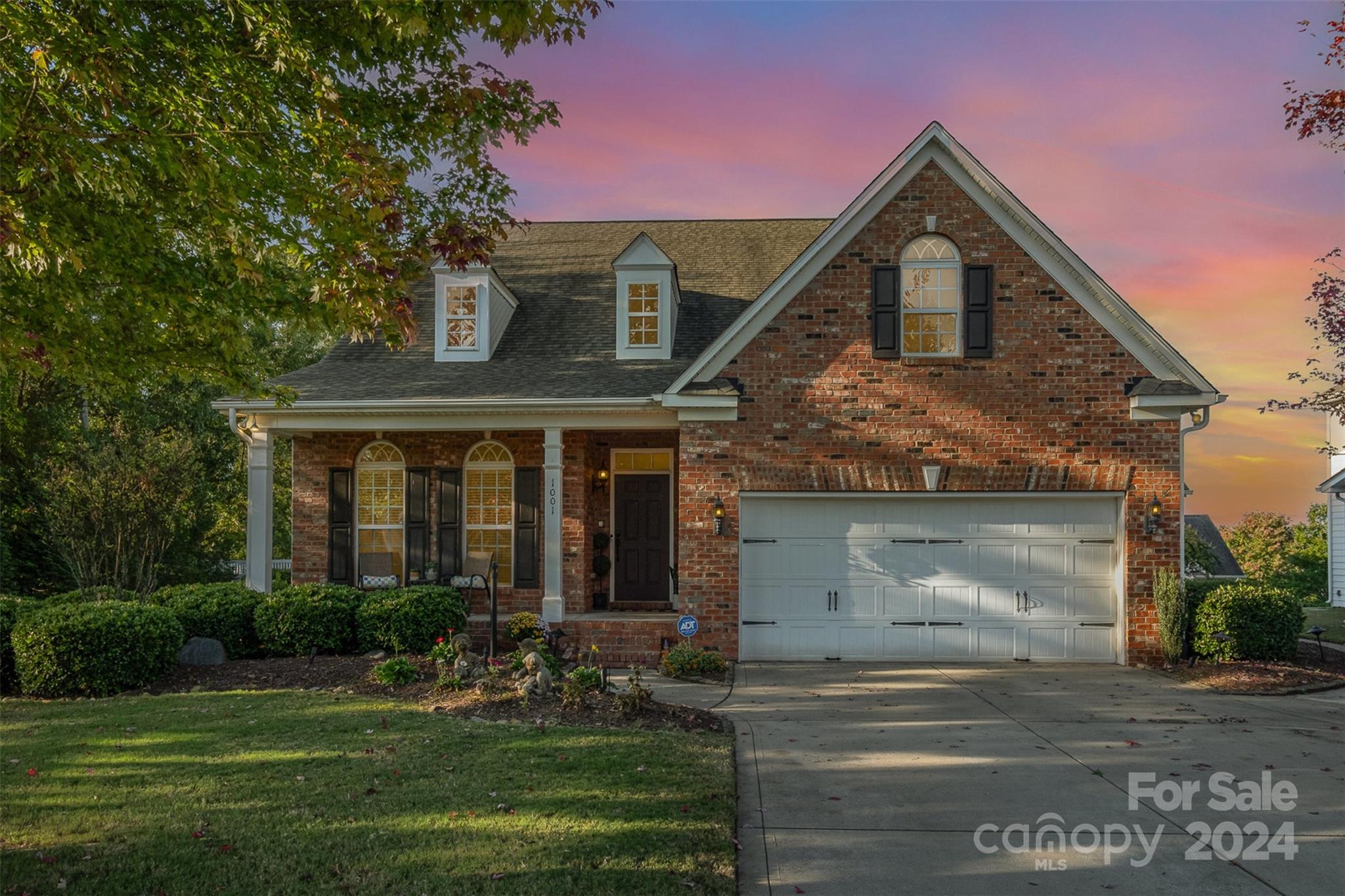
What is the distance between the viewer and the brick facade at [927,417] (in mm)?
11875

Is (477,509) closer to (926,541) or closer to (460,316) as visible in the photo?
(460,316)

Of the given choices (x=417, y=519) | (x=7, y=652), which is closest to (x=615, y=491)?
(x=417, y=519)

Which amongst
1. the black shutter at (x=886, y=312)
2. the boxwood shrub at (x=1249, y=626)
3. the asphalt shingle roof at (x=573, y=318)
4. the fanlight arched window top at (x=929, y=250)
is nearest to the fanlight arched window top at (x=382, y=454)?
the asphalt shingle roof at (x=573, y=318)

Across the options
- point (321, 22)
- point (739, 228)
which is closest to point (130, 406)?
point (739, 228)

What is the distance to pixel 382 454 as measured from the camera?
48.4ft

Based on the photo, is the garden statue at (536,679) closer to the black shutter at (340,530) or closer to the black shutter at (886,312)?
the black shutter at (886,312)

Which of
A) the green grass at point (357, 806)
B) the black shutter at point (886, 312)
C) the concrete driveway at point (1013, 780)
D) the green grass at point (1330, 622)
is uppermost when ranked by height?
the black shutter at point (886, 312)

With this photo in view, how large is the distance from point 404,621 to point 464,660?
7.42 feet

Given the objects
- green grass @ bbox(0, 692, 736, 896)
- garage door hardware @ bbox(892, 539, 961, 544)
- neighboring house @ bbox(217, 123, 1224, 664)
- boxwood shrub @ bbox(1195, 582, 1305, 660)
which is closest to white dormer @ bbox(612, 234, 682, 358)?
neighboring house @ bbox(217, 123, 1224, 664)

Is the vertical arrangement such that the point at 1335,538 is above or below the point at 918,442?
below

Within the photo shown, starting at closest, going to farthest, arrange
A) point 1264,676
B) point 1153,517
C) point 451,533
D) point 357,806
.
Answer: point 357,806 < point 1264,676 < point 1153,517 < point 451,533

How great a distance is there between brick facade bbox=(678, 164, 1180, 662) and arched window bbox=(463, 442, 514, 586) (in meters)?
3.68

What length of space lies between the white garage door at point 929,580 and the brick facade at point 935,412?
0.36m

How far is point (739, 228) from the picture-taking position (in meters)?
17.7
